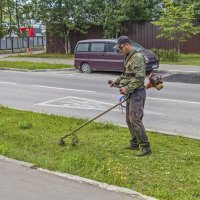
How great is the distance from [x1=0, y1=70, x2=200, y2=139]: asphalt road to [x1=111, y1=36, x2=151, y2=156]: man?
1.87 m

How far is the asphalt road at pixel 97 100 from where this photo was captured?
863 cm

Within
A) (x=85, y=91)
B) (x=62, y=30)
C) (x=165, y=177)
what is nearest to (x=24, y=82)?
(x=85, y=91)

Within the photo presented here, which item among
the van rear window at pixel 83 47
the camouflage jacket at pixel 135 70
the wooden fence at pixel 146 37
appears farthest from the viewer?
the wooden fence at pixel 146 37

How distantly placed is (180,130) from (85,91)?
5.76m

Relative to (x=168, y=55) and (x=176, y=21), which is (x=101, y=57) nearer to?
(x=168, y=55)

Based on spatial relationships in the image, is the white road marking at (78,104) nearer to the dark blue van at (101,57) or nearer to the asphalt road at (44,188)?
the asphalt road at (44,188)

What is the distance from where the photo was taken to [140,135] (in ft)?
18.8

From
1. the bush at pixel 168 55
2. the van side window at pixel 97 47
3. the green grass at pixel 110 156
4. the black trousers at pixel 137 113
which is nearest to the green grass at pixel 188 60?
the bush at pixel 168 55

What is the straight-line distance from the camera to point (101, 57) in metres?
18.8

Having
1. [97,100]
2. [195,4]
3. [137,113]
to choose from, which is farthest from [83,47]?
[137,113]

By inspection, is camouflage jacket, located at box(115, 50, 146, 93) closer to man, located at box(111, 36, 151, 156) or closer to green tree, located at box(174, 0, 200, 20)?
man, located at box(111, 36, 151, 156)

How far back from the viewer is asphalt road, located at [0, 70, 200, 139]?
340 inches

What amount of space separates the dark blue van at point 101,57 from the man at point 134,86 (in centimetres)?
1194

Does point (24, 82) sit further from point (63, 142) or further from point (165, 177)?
point (165, 177)
